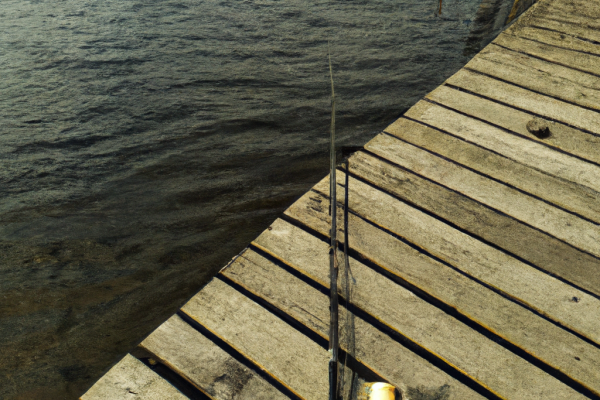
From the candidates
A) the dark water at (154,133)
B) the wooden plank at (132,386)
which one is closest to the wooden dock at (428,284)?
the wooden plank at (132,386)

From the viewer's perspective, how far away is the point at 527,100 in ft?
8.11

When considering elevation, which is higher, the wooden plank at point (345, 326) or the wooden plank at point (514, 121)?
the wooden plank at point (514, 121)

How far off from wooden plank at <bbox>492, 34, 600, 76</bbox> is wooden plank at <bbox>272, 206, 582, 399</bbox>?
6.67 ft

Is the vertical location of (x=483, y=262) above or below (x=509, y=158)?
below

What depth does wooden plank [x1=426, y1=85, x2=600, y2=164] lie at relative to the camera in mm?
2164

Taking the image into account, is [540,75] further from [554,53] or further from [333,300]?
[333,300]

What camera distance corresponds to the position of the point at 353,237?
1.80m

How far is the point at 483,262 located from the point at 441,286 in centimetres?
20

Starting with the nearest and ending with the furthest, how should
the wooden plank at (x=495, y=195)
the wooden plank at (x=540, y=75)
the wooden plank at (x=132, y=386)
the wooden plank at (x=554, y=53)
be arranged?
1. the wooden plank at (x=132, y=386)
2. the wooden plank at (x=495, y=195)
3. the wooden plank at (x=540, y=75)
4. the wooden plank at (x=554, y=53)

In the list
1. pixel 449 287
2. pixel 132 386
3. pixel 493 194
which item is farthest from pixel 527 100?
pixel 132 386

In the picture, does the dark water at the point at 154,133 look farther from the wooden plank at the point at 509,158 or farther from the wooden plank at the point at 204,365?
the wooden plank at the point at 509,158

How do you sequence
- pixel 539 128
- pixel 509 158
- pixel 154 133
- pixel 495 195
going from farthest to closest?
1. pixel 154 133
2. pixel 539 128
3. pixel 509 158
4. pixel 495 195

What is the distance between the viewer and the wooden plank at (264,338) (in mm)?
1400

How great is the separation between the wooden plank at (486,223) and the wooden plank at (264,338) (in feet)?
2.62
